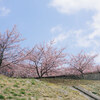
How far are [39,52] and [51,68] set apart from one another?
2.56 metres

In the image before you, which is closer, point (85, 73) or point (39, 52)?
point (39, 52)

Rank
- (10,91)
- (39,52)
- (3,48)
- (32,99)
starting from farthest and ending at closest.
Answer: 1. (39,52)
2. (3,48)
3. (10,91)
4. (32,99)

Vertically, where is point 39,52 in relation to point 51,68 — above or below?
above

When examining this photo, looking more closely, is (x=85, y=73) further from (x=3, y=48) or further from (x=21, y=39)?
(x=3, y=48)

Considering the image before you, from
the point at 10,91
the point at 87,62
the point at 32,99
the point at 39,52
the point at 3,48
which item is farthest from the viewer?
the point at 87,62

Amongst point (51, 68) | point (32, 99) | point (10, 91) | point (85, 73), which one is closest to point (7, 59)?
point (51, 68)

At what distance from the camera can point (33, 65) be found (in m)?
19.5

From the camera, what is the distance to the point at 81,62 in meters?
25.3

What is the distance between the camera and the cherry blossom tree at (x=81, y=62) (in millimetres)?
25203

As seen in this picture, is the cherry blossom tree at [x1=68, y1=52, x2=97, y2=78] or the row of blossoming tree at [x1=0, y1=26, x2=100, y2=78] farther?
the cherry blossom tree at [x1=68, y1=52, x2=97, y2=78]

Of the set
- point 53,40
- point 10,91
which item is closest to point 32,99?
point 10,91

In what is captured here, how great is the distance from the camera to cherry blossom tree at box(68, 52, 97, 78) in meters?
25.2

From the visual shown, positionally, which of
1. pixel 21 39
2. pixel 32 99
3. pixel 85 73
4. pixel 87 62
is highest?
pixel 21 39

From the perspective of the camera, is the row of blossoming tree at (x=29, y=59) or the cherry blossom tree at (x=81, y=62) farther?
the cherry blossom tree at (x=81, y=62)
